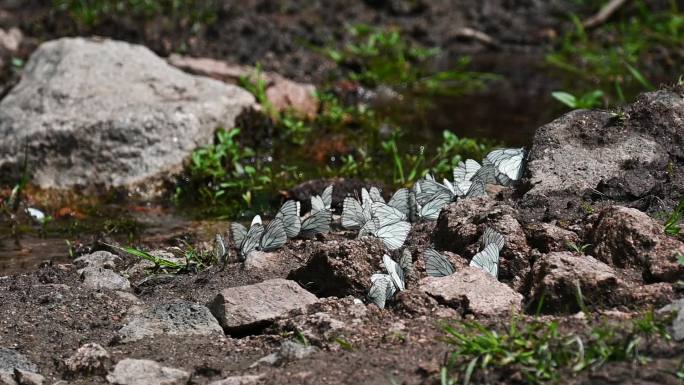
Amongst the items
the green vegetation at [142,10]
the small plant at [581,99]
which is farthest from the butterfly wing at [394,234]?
the green vegetation at [142,10]

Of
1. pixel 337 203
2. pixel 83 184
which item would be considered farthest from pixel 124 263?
pixel 83 184

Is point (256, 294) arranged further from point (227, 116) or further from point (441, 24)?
point (441, 24)

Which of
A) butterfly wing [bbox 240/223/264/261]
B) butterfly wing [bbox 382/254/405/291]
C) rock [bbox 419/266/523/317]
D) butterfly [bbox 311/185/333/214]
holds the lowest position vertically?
butterfly [bbox 311/185/333/214]

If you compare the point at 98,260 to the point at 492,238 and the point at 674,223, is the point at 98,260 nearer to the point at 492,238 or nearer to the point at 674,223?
the point at 492,238

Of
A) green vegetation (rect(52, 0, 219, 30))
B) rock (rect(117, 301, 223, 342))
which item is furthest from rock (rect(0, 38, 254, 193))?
rock (rect(117, 301, 223, 342))

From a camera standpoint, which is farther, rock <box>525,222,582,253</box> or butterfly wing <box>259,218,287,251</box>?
butterfly wing <box>259,218,287,251</box>

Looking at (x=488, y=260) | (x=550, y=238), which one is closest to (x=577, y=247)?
(x=550, y=238)

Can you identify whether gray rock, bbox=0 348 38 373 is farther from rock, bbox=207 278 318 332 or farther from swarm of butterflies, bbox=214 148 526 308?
swarm of butterflies, bbox=214 148 526 308

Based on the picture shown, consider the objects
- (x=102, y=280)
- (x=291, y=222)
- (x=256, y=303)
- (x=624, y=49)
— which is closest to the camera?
(x=256, y=303)
